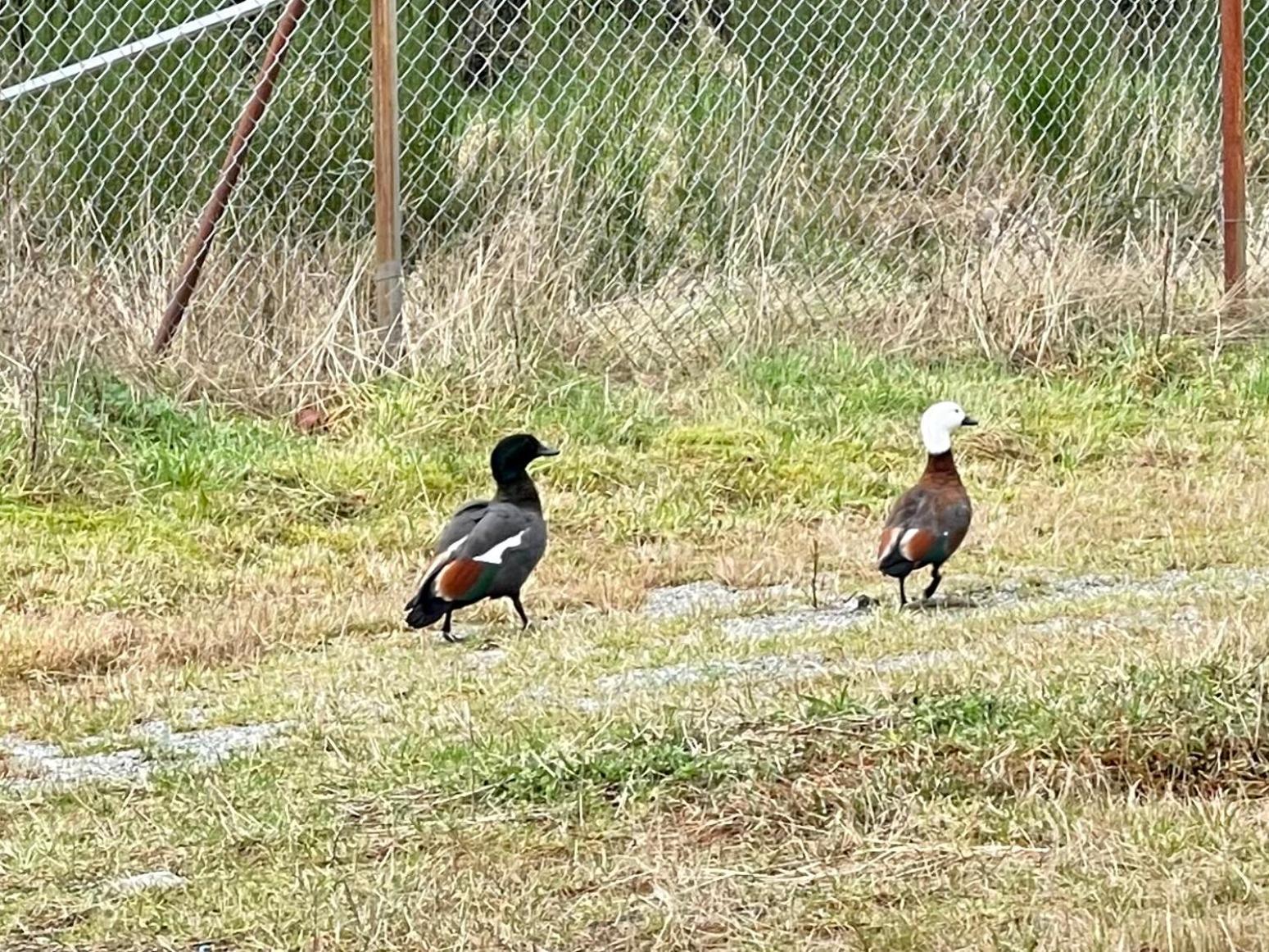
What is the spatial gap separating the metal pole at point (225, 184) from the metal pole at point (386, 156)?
37 cm

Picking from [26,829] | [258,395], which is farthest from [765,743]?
[258,395]

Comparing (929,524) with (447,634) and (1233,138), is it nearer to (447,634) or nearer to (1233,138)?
(447,634)

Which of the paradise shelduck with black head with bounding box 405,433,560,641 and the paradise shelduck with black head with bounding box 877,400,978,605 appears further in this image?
the paradise shelduck with black head with bounding box 877,400,978,605

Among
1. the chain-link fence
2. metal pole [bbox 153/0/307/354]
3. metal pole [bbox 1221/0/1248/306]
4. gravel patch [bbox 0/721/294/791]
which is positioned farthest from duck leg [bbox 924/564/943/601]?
metal pole [bbox 1221/0/1248/306]

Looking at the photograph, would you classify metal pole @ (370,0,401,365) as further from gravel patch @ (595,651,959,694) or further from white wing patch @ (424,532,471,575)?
gravel patch @ (595,651,959,694)

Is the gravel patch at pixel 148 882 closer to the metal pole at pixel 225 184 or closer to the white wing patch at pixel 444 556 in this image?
the white wing patch at pixel 444 556

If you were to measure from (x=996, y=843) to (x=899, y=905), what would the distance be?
1.09ft

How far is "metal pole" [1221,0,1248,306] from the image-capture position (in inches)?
397

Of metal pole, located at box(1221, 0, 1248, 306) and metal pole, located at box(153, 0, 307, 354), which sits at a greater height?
metal pole, located at box(1221, 0, 1248, 306)

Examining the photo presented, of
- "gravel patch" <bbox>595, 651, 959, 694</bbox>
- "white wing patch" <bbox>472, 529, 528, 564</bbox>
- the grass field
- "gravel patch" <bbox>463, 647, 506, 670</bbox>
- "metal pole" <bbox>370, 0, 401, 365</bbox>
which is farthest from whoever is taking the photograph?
"metal pole" <bbox>370, 0, 401, 365</bbox>

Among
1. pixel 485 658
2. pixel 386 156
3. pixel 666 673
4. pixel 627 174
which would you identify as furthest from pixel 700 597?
pixel 627 174

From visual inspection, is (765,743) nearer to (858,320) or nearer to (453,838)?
(453,838)

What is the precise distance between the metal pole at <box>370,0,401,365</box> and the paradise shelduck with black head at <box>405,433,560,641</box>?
7.75 ft

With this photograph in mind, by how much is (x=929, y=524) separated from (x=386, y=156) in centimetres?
351
